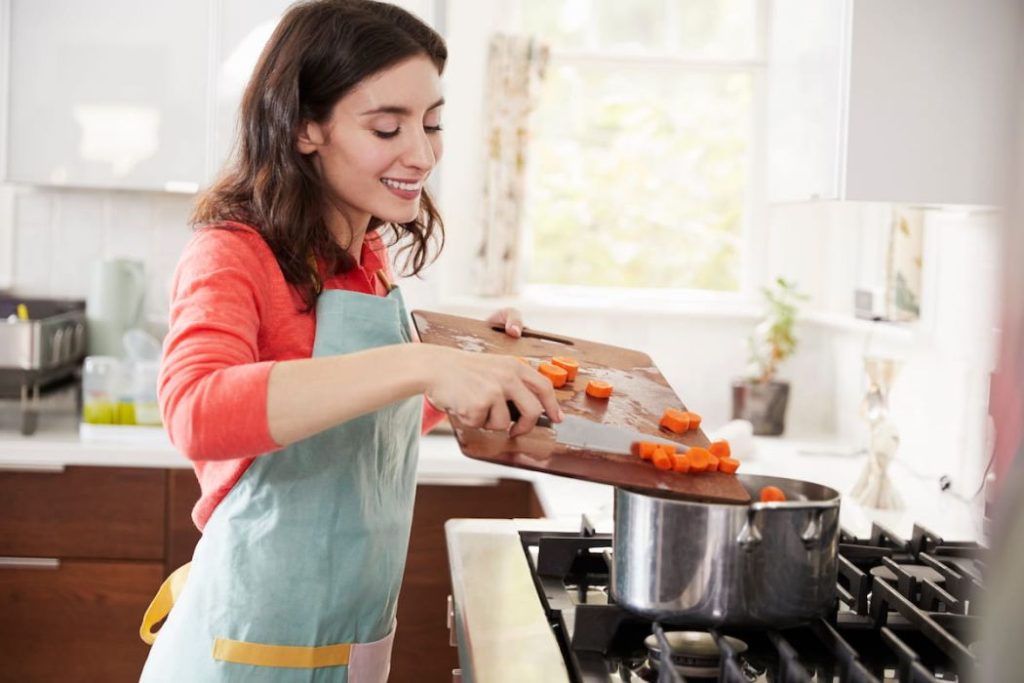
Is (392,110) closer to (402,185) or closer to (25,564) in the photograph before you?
(402,185)

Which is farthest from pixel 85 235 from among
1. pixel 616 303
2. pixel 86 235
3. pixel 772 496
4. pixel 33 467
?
pixel 772 496

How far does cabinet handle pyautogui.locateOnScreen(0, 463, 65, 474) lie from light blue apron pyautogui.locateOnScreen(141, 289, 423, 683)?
55.5 inches

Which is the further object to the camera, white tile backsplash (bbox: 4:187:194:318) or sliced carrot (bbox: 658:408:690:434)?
white tile backsplash (bbox: 4:187:194:318)

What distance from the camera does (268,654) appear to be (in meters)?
1.28

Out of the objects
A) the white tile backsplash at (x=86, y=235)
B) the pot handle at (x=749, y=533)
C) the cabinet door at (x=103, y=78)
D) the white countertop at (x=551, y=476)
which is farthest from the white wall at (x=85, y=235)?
the pot handle at (x=749, y=533)

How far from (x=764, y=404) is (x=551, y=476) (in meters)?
0.92

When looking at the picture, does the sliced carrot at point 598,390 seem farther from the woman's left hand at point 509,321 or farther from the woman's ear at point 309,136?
the woman's ear at point 309,136

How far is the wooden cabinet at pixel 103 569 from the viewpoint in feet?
8.57

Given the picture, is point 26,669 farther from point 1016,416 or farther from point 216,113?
point 1016,416

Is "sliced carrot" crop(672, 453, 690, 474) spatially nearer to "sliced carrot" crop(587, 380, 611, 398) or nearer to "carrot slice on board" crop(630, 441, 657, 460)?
"carrot slice on board" crop(630, 441, 657, 460)

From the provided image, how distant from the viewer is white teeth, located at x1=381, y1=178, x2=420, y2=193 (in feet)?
4.31

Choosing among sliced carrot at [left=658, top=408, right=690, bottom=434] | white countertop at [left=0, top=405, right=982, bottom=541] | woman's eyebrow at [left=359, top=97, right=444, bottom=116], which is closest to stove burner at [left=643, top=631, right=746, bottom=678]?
sliced carrot at [left=658, top=408, right=690, bottom=434]

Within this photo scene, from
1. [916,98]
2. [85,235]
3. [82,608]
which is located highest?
[916,98]

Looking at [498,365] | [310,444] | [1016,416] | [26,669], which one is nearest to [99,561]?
[26,669]
